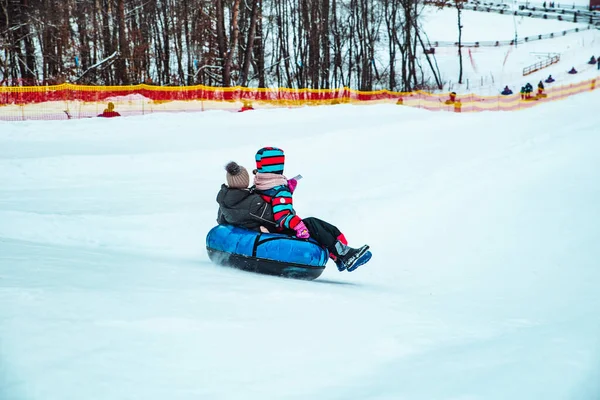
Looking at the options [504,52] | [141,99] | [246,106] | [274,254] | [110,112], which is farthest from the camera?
[504,52]

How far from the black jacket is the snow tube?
12 centimetres

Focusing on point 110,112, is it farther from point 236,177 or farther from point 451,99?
point 451,99

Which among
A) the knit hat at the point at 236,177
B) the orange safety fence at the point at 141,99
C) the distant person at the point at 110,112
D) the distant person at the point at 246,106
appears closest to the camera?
the knit hat at the point at 236,177

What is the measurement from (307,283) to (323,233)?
0.59 metres

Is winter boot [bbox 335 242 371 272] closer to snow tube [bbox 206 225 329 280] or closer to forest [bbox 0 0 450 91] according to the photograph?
snow tube [bbox 206 225 329 280]

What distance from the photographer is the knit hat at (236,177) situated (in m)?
5.22

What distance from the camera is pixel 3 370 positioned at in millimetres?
2303

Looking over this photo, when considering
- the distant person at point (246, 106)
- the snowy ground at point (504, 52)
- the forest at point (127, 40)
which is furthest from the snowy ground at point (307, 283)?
the snowy ground at point (504, 52)

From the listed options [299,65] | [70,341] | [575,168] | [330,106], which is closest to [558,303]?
[70,341]

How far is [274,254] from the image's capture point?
16.7 feet

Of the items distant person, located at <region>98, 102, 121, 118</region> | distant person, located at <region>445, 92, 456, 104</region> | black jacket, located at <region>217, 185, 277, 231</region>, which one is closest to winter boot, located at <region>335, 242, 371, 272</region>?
black jacket, located at <region>217, 185, 277, 231</region>

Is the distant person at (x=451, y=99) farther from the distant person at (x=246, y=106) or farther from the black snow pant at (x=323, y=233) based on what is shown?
the black snow pant at (x=323, y=233)

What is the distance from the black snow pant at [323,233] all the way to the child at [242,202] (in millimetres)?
370

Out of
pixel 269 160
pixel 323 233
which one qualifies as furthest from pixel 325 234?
pixel 269 160
